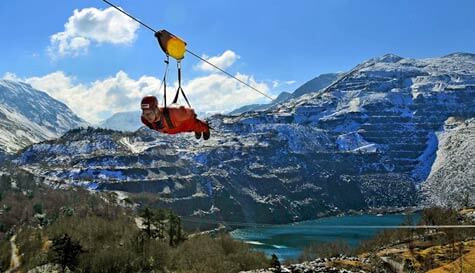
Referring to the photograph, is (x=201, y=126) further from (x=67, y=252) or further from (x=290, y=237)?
(x=290, y=237)

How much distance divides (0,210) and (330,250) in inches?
3807

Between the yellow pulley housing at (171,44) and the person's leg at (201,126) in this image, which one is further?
the person's leg at (201,126)

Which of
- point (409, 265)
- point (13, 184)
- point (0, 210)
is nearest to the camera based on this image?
point (409, 265)

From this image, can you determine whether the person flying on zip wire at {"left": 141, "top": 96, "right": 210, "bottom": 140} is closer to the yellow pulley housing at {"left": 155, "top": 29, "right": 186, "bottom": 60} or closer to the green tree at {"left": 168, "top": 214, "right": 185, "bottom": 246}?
the yellow pulley housing at {"left": 155, "top": 29, "right": 186, "bottom": 60}

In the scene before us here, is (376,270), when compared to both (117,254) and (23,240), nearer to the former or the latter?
(117,254)

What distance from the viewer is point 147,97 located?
10266mm

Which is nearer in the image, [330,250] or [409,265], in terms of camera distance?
[409,265]

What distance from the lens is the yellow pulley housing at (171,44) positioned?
958 centimetres

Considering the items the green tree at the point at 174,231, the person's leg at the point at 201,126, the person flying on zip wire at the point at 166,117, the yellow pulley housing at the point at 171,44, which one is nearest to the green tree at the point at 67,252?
the green tree at the point at 174,231

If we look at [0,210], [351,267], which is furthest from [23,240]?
[351,267]

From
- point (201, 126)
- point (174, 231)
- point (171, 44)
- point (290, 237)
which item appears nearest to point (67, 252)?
point (174, 231)

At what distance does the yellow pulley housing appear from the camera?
9.58 m

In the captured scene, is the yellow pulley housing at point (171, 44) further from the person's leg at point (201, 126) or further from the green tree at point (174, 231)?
the green tree at point (174, 231)

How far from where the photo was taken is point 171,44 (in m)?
9.74
